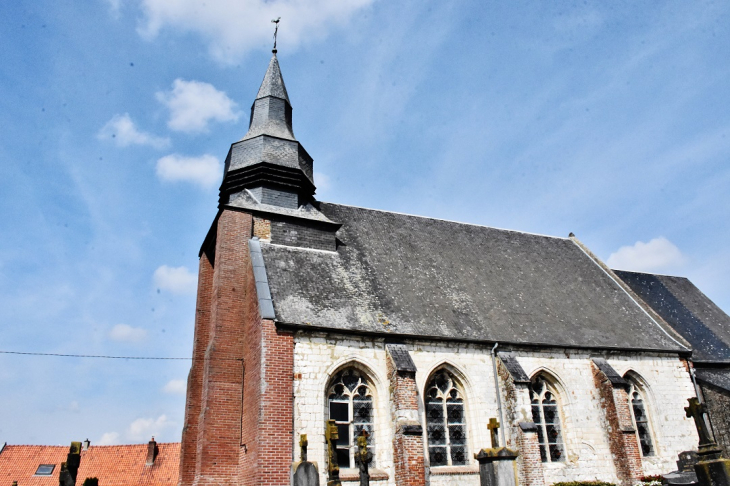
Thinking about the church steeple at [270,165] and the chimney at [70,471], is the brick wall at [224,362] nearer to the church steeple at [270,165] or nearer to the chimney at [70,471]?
the church steeple at [270,165]

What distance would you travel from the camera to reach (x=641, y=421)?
16453 millimetres

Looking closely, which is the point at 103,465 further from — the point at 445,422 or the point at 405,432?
the point at 405,432

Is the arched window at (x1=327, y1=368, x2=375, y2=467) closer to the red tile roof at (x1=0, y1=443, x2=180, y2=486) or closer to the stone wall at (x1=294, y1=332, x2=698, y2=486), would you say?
the stone wall at (x1=294, y1=332, x2=698, y2=486)

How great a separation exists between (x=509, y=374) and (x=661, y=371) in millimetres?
6279

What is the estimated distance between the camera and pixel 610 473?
14.8m

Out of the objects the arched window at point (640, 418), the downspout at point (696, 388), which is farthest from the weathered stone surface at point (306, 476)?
the downspout at point (696, 388)

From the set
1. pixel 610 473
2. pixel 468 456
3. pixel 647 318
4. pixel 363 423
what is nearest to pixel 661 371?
pixel 647 318

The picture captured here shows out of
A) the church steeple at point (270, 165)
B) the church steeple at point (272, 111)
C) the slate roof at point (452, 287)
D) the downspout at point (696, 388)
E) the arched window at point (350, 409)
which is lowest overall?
the arched window at point (350, 409)

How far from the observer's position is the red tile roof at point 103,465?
27.4m

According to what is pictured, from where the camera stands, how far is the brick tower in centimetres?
1170

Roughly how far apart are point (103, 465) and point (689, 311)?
1127 inches

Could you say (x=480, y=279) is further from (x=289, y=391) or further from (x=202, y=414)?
(x=202, y=414)

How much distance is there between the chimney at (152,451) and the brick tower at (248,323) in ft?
53.3

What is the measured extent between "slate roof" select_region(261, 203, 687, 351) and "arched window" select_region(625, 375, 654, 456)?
52.7 inches
